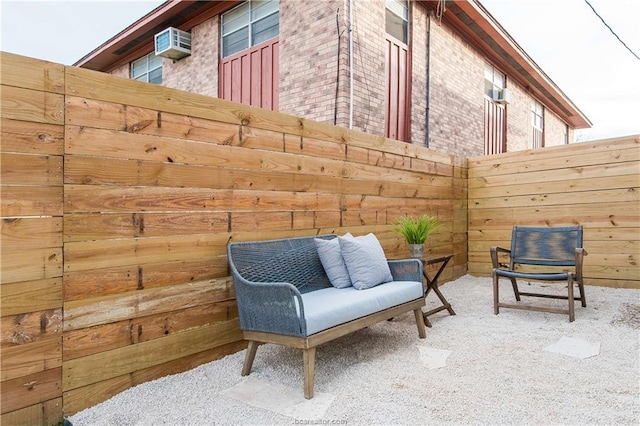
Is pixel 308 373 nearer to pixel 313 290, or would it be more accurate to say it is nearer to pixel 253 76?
pixel 313 290

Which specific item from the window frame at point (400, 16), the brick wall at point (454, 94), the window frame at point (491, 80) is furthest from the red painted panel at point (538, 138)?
the window frame at point (400, 16)

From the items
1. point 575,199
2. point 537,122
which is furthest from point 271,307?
point 537,122

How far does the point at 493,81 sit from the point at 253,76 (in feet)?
18.5

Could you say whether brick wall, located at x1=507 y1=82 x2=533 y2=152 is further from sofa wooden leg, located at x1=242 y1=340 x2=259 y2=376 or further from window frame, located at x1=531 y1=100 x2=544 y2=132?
sofa wooden leg, located at x1=242 y1=340 x2=259 y2=376

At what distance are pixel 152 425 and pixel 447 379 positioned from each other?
1.63 m

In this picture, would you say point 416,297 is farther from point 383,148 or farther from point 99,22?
point 99,22

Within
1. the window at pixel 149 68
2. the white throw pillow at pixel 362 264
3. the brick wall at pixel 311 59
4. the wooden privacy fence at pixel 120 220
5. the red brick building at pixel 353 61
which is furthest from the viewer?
the window at pixel 149 68

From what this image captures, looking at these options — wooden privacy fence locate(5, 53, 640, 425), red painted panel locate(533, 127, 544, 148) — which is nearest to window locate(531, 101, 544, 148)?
red painted panel locate(533, 127, 544, 148)

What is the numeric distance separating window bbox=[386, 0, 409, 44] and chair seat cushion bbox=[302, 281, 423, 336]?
451cm

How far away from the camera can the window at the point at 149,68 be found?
857 centimetres

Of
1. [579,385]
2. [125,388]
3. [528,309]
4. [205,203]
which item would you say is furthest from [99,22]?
[579,385]

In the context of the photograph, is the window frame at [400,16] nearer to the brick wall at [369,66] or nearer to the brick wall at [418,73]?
the brick wall at [418,73]

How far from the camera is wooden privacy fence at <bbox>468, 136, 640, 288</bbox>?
4672mm

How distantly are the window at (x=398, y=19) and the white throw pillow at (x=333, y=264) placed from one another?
433 centimetres
